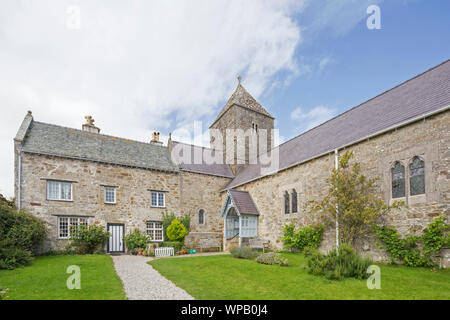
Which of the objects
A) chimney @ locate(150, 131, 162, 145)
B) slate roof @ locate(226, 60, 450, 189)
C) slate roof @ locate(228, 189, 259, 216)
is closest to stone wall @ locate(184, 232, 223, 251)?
slate roof @ locate(228, 189, 259, 216)

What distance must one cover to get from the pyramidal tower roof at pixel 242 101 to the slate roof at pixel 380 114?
11.1 metres

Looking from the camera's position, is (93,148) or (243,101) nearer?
(93,148)

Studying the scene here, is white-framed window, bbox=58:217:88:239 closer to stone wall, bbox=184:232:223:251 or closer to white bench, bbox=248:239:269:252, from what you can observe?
stone wall, bbox=184:232:223:251

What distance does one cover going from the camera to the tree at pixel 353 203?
10.6 meters

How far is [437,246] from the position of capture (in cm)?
859

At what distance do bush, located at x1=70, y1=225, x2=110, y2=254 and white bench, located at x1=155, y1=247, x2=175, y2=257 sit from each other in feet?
12.3

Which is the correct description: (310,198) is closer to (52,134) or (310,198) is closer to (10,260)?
(10,260)

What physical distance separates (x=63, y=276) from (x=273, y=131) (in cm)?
2538

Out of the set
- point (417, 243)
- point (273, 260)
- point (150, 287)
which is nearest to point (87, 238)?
point (150, 287)

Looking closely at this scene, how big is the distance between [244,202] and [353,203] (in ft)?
29.1

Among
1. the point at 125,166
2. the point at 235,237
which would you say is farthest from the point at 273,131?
the point at 125,166

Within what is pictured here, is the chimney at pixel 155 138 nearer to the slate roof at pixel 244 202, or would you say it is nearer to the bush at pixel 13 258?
the slate roof at pixel 244 202

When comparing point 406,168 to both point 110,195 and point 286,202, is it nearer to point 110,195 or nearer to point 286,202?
point 286,202

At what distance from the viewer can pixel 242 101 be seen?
28.5 metres
